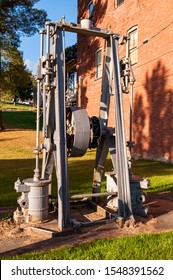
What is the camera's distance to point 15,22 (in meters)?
22.8

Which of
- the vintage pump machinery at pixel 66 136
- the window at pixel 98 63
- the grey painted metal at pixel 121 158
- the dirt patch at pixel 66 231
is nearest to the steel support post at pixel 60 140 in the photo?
the vintage pump machinery at pixel 66 136

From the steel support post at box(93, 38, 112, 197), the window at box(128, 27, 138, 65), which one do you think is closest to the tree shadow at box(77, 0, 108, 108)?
the window at box(128, 27, 138, 65)

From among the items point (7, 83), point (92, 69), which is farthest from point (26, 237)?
point (7, 83)

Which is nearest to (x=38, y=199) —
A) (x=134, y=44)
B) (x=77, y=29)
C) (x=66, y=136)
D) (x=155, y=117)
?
(x=66, y=136)

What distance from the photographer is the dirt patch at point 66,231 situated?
15.1ft

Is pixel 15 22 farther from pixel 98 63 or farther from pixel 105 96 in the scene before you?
pixel 105 96

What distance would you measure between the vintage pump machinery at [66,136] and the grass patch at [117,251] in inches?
31.7

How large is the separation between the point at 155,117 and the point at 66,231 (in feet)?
34.1

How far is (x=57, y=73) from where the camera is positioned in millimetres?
5371

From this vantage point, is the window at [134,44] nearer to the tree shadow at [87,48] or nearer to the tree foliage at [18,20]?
the tree shadow at [87,48]

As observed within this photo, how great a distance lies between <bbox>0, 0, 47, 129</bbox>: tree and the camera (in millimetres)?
22344

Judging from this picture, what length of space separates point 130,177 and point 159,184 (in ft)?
11.1

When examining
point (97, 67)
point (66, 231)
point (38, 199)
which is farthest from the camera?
point (97, 67)

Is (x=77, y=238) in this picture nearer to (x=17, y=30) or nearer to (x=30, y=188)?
(x=30, y=188)
